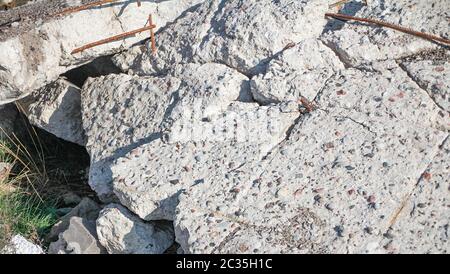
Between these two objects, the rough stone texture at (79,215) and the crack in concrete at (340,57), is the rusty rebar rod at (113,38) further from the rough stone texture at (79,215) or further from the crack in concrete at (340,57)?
the crack in concrete at (340,57)

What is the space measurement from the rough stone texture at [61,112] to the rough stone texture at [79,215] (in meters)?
0.43

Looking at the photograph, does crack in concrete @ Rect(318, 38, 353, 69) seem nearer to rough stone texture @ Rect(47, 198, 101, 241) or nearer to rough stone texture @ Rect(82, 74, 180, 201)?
rough stone texture @ Rect(82, 74, 180, 201)

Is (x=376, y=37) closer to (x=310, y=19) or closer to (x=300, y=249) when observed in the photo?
(x=310, y=19)

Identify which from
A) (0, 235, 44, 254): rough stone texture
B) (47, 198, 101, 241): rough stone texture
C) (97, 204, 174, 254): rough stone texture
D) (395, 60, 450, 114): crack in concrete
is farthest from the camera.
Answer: (47, 198, 101, 241): rough stone texture

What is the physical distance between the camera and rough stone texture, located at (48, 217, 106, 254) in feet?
10.7

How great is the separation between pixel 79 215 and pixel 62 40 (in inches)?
39.9

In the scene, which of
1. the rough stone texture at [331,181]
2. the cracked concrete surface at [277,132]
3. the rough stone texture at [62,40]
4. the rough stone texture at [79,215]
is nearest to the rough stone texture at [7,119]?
the rough stone texture at [62,40]

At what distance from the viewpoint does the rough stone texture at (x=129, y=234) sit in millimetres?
3188

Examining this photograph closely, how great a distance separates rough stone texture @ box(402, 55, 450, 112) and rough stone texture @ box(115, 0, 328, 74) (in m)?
0.59

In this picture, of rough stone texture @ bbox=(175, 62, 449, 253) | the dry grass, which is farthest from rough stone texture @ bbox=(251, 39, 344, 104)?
the dry grass

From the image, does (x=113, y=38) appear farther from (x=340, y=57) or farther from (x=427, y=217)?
(x=427, y=217)

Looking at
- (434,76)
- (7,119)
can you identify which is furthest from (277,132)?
(7,119)

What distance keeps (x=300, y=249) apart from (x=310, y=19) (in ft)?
4.49

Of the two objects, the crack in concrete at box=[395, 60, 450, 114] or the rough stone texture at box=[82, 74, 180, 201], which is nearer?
the crack in concrete at box=[395, 60, 450, 114]
